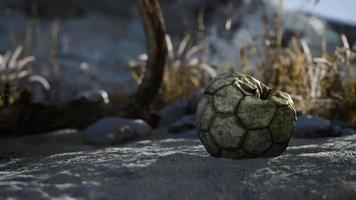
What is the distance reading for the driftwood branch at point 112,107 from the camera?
12.6ft

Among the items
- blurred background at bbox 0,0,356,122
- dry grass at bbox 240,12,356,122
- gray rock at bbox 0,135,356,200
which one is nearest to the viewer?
gray rock at bbox 0,135,356,200

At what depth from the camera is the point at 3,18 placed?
11.9 meters

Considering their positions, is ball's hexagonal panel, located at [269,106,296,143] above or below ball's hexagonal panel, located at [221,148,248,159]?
above

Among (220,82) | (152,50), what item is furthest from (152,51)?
(220,82)

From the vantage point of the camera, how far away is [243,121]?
2355mm

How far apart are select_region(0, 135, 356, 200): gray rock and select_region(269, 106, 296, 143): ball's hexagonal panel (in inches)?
4.0

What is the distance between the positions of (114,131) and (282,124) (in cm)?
163

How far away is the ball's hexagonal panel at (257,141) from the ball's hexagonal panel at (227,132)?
0.03 metres

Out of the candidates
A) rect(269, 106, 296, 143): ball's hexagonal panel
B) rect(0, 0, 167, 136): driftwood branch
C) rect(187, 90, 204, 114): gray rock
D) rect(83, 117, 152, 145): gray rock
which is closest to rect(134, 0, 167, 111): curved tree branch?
rect(0, 0, 167, 136): driftwood branch

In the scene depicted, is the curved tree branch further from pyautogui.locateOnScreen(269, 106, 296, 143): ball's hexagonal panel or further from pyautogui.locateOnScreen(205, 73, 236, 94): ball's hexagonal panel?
pyautogui.locateOnScreen(269, 106, 296, 143): ball's hexagonal panel

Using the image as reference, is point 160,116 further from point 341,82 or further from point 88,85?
point 88,85

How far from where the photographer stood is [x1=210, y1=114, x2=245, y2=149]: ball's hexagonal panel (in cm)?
235

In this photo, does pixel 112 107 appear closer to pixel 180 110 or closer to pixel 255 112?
pixel 180 110

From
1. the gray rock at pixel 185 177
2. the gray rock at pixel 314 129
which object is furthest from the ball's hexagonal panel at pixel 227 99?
the gray rock at pixel 314 129
